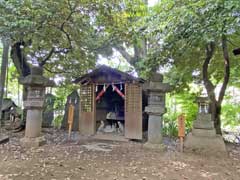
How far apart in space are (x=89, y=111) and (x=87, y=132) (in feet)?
2.60

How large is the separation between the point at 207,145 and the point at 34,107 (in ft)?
15.7

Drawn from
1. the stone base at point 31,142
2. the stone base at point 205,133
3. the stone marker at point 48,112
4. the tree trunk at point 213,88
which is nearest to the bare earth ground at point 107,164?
the stone base at point 31,142

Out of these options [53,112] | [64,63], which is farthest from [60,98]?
[64,63]

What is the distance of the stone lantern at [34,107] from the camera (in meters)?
6.57

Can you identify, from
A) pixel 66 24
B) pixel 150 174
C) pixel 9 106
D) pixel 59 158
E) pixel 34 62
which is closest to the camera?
pixel 150 174

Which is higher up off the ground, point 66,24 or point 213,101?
point 66,24

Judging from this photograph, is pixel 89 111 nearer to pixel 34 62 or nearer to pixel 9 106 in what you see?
pixel 34 62

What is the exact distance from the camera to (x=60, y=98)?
11562 mm

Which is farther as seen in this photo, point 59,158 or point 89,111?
point 89,111

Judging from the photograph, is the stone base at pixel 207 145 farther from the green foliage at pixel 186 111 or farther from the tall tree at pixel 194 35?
the green foliage at pixel 186 111

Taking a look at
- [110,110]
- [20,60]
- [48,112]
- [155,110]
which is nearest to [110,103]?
[110,110]

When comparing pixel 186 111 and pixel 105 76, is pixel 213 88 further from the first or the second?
pixel 105 76

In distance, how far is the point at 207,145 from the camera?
20.4 ft

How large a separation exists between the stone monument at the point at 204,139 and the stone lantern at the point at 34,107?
4.12 metres
